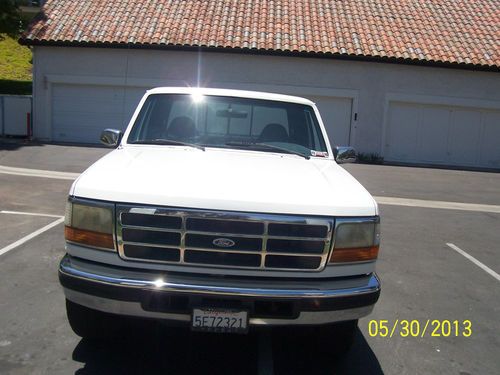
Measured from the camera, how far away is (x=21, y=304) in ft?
15.5

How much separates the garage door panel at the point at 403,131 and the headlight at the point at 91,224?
16.7 metres

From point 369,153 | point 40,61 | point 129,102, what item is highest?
point 40,61

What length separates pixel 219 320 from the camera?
3281 millimetres

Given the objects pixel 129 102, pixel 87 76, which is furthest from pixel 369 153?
pixel 87 76

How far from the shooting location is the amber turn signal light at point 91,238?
133 inches

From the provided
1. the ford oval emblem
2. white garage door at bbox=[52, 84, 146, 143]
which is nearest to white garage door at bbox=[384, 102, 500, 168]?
white garage door at bbox=[52, 84, 146, 143]

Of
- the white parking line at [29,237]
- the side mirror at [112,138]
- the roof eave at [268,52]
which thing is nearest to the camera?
the side mirror at [112,138]

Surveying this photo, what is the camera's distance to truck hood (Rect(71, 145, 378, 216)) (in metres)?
3.33

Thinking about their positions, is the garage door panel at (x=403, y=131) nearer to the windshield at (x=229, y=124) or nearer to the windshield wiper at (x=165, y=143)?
the windshield at (x=229, y=124)

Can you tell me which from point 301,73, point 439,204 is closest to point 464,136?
point 301,73

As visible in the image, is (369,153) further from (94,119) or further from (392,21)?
(94,119)

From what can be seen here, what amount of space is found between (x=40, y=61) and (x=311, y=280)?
17.8 meters

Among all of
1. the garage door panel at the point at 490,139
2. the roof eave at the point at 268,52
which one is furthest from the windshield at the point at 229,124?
the garage door panel at the point at 490,139
